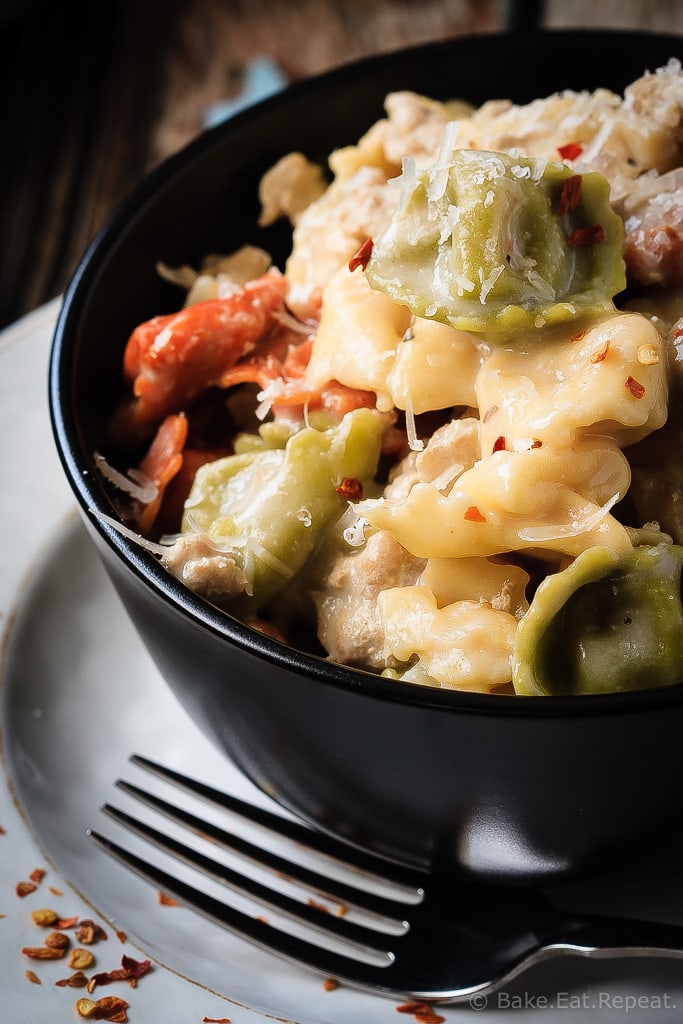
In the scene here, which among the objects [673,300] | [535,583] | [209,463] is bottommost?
[535,583]

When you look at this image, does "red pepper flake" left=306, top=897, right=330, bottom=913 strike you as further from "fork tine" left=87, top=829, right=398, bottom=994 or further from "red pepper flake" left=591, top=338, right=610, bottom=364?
"red pepper flake" left=591, top=338, right=610, bottom=364

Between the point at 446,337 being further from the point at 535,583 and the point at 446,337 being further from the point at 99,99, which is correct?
the point at 99,99

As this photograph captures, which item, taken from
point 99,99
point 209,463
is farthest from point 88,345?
point 99,99

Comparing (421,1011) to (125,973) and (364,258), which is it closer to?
(125,973)

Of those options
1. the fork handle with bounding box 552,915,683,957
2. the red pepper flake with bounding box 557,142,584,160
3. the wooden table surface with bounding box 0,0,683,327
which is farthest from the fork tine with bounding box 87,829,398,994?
the wooden table surface with bounding box 0,0,683,327

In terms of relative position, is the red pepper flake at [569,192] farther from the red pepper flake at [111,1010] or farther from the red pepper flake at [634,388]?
the red pepper flake at [111,1010]

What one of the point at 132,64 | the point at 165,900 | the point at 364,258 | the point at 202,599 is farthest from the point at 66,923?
the point at 132,64
